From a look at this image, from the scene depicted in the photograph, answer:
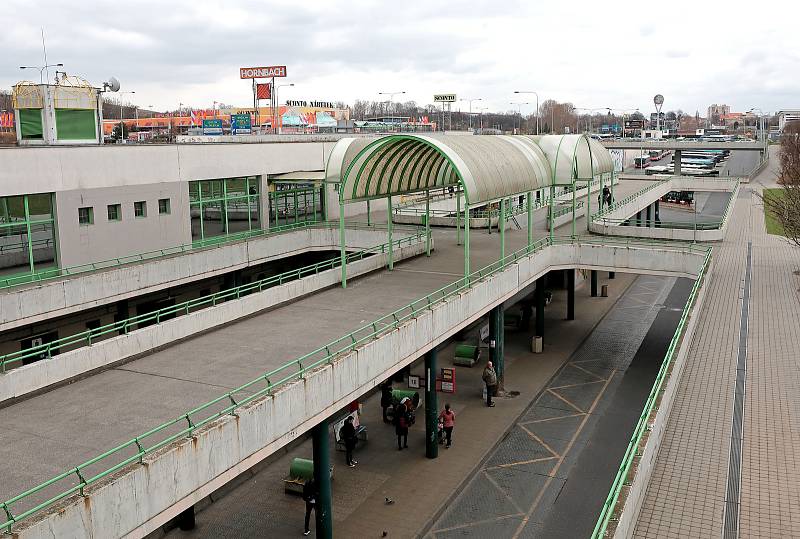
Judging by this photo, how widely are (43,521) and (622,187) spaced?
55.1 m

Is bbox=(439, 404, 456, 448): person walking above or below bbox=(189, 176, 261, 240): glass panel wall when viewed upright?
below

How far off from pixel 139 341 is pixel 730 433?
1241cm

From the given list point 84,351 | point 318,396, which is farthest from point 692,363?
point 84,351

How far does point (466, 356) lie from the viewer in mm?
28453

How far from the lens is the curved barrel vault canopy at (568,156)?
30.4 m

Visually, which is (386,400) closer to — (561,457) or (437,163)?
(561,457)

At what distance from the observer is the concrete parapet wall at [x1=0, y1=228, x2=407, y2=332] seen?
20.7m

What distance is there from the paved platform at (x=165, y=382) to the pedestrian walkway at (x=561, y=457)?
5.18 metres

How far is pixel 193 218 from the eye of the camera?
29.8m

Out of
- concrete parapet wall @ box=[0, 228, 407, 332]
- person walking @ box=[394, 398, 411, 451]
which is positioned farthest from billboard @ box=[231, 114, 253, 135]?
person walking @ box=[394, 398, 411, 451]

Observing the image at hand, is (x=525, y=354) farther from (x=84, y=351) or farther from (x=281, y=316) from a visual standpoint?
(x=84, y=351)

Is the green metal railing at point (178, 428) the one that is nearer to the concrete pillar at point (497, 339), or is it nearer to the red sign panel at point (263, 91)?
the concrete pillar at point (497, 339)

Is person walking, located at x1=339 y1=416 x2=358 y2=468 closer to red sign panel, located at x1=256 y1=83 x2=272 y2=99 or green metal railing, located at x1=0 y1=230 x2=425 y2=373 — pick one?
green metal railing, located at x1=0 y1=230 x2=425 y2=373

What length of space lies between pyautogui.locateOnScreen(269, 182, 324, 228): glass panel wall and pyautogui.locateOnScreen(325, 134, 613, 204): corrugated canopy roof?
579cm
